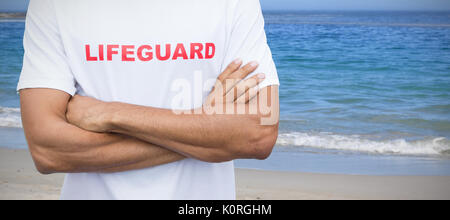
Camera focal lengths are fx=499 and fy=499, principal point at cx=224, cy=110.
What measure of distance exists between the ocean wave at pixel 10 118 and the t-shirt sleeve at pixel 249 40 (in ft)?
24.5

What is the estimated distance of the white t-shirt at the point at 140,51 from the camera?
145 centimetres

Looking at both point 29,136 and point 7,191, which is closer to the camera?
point 29,136

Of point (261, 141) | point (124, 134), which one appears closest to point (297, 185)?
point (261, 141)

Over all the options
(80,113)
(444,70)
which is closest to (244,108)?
(80,113)

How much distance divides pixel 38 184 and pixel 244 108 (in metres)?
4.48

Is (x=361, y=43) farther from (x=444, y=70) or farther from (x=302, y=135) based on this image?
(x=302, y=135)

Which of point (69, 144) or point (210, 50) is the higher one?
point (210, 50)

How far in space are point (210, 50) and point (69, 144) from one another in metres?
0.50

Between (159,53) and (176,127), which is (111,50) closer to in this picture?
(159,53)

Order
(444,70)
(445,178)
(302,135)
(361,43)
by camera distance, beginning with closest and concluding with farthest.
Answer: (445,178) < (302,135) < (444,70) < (361,43)

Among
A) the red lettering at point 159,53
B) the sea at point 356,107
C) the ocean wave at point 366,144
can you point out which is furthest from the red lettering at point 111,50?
the ocean wave at point 366,144

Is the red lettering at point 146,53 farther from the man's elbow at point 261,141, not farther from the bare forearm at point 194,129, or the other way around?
the man's elbow at point 261,141

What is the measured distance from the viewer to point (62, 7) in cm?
144

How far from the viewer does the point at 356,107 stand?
1062 cm
